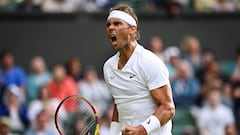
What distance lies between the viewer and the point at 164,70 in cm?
719

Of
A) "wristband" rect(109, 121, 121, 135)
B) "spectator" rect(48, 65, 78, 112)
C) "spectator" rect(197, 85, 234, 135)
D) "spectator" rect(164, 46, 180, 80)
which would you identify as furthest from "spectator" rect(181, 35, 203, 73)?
"wristband" rect(109, 121, 121, 135)

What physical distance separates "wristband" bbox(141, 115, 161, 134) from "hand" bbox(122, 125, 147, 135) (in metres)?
0.03

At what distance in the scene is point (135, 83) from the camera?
24.0 ft

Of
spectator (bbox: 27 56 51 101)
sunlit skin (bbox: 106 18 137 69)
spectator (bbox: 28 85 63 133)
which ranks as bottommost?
spectator (bbox: 28 85 63 133)

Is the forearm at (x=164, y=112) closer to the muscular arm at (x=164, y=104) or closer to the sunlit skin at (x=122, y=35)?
the muscular arm at (x=164, y=104)

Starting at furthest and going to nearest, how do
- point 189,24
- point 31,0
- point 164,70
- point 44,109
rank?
point 189,24 < point 31,0 < point 44,109 < point 164,70

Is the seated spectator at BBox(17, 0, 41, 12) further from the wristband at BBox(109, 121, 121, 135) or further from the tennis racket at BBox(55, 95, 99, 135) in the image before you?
the wristband at BBox(109, 121, 121, 135)

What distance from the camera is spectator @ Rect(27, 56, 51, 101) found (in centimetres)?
1326

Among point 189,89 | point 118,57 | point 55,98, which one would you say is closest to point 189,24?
point 189,89

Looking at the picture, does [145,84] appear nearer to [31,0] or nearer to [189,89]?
[189,89]

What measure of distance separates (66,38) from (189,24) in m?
2.55

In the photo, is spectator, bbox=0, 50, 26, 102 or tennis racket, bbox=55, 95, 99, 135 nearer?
tennis racket, bbox=55, 95, 99, 135

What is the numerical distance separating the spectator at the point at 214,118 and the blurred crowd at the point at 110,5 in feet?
9.32

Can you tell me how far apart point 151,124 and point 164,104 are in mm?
216
